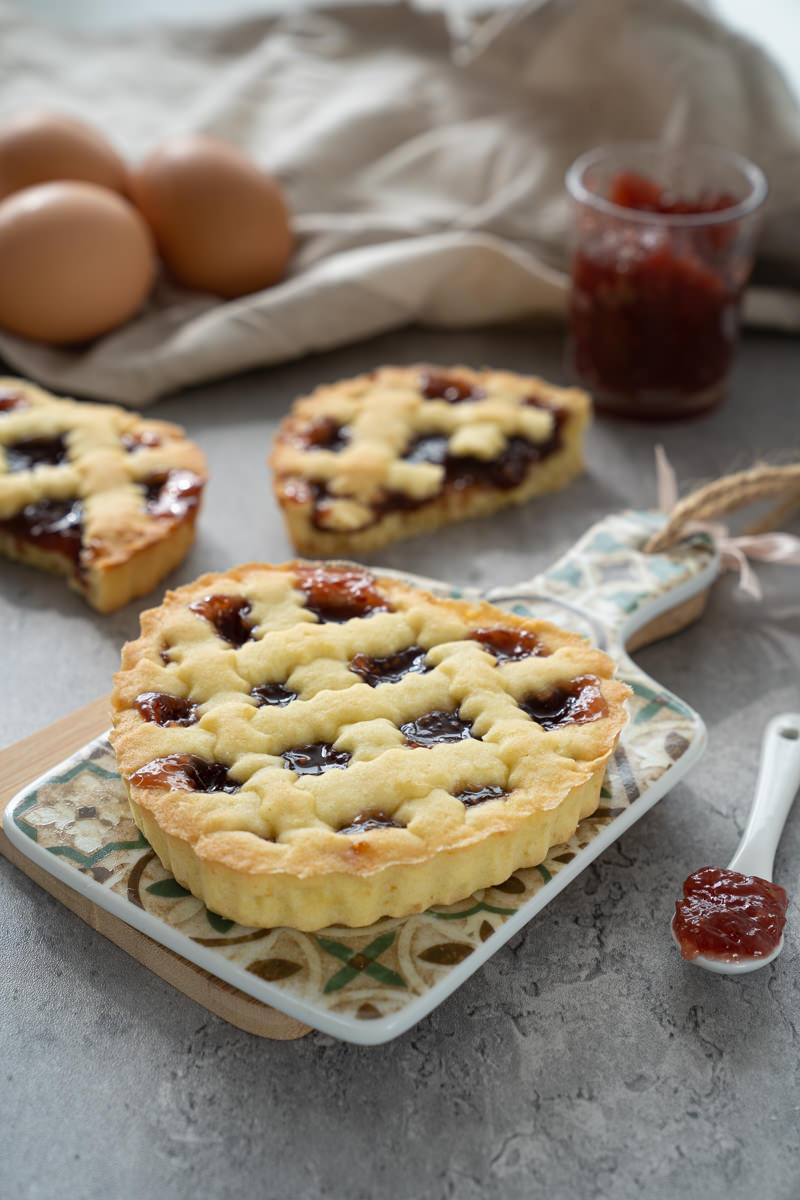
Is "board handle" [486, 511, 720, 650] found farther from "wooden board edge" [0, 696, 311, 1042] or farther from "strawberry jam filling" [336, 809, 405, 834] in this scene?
"wooden board edge" [0, 696, 311, 1042]

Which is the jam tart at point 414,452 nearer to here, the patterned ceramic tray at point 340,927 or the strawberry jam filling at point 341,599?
the strawberry jam filling at point 341,599

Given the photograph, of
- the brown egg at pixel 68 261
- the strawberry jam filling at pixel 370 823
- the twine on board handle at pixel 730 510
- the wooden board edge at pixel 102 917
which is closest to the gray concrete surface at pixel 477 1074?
the wooden board edge at pixel 102 917

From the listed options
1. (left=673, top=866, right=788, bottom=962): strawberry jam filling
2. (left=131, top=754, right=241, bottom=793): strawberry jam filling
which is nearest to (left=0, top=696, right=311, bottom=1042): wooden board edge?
(left=131, top=754, right=241, bottom=793): strawberry jam filling

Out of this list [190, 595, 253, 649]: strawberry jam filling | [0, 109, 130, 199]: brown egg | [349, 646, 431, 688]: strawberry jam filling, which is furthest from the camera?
[0, 109, 130, 199]: brown egg

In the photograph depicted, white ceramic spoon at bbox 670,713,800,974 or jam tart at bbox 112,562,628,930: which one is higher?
jam tart at bbox 112,562,628,930

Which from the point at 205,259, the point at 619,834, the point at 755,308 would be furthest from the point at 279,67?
the point at 619,834

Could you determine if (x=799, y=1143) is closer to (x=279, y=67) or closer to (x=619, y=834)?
(x=619, y=834)
